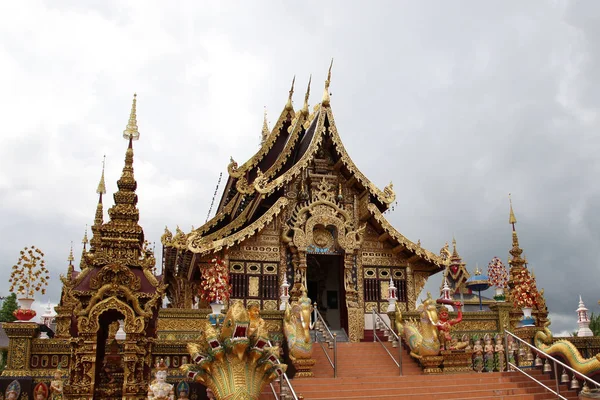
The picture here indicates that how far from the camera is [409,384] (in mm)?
11688

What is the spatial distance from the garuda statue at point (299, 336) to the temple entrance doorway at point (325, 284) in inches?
283

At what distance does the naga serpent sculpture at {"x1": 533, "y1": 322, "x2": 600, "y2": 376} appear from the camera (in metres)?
11.0

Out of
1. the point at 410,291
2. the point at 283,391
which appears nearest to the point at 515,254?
the point at 410,291

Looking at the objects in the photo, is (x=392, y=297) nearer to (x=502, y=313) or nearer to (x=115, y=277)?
(x=502, y=313)

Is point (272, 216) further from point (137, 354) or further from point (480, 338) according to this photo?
point (137, 354)

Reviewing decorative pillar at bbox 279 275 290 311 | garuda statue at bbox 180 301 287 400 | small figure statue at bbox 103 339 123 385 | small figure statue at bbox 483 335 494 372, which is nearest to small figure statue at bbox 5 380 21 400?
small figure statue at bbox 103 339 123 385

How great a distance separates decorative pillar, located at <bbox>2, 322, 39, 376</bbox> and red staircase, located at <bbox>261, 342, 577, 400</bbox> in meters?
4.42

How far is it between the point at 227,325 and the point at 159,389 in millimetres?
1709

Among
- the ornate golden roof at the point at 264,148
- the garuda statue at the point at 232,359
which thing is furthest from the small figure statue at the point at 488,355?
the ornate golden roof at the point at 264,148

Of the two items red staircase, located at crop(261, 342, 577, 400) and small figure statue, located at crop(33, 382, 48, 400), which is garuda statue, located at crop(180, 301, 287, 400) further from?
small figure statue, located at crop(33, 382, 48, 400)

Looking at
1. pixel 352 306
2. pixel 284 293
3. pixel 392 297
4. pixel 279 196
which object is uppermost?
pixel 279 196

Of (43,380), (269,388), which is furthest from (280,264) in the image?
(43,380)

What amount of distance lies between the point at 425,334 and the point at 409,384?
6.03ft

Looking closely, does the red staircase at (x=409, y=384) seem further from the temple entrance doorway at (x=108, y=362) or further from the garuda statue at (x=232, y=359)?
the temple entrance doorway at (x=108, y=362)
